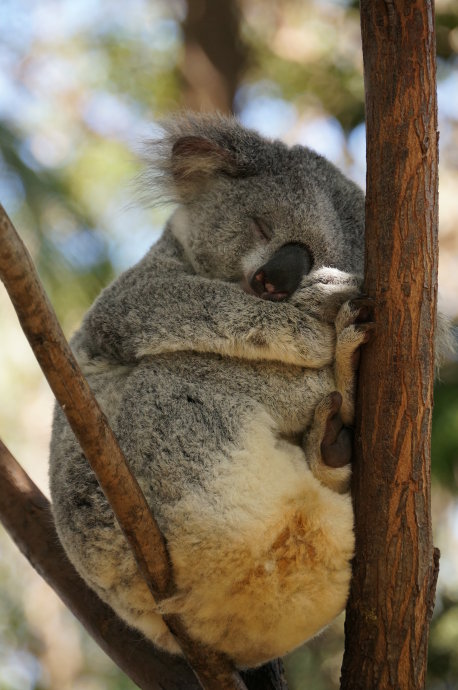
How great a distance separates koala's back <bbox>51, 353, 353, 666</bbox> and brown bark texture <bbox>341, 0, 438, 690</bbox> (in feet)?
0.52

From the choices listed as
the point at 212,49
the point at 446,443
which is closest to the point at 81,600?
the point at 446,443

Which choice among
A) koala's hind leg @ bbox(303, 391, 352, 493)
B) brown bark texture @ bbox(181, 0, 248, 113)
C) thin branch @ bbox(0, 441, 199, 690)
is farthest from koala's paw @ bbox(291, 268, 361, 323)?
brown bark texture @ bbox(181, 0, 248, 113)

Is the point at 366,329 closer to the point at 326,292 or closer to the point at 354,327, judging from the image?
A: the point at 354,327

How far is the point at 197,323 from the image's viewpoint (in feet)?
10.2

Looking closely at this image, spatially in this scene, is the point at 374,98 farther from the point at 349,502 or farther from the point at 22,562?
the point at 22,562

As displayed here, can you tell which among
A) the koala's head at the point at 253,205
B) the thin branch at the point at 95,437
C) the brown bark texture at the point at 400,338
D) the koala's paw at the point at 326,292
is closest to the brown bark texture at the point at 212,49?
the koala's head at the point at 253,205

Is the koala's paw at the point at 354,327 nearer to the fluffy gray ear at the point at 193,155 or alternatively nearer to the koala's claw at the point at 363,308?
the koala's claw at the point at 363,308

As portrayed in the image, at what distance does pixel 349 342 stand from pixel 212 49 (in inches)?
265

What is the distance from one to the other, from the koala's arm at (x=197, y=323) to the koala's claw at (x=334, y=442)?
20cm

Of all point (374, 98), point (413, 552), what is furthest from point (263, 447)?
point (374, 98)

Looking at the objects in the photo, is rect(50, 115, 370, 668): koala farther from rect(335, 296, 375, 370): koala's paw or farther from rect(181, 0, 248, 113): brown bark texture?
rect(181, 0, 248, 113): brown bark texture

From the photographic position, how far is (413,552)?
2744 millimetres

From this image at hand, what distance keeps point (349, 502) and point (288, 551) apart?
0.27 meters

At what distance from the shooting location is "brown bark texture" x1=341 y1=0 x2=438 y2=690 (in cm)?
272
